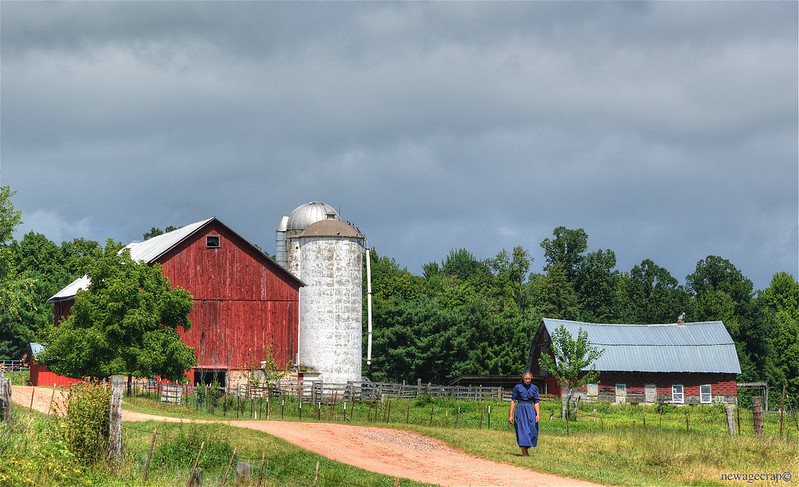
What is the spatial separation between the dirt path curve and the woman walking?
81cm

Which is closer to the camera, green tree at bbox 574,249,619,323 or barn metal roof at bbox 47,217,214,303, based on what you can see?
barn metal roof at bbox 47,217,214,303

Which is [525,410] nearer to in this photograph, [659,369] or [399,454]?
[399,454]

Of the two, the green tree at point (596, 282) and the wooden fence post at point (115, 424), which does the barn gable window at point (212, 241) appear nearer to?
the wooden fence post at point (115, 424)

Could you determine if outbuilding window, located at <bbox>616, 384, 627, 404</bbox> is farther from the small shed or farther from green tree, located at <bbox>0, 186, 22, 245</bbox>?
green tree, located at <bbox>0, 186, 22, 245</bbox>

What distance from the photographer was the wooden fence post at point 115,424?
20.8m

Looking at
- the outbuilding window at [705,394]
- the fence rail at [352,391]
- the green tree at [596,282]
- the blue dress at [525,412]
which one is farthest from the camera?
the green tree at [596,282]

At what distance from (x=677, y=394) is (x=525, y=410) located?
46.8 metres

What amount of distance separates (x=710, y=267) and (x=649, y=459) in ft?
285

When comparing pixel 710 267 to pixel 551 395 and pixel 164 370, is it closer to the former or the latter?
pixel 551 395

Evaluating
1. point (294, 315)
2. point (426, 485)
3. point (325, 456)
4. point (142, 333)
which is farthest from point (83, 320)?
point (426, 485)

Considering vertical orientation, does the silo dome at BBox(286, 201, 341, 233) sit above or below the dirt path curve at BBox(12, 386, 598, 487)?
above

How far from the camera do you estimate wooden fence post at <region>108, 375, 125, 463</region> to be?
20828mm

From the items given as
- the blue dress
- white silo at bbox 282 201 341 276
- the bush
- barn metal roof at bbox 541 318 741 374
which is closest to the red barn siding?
white silo at bbox 282 201 341 276

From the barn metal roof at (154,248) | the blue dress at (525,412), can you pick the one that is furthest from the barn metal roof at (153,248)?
the blue dress at (525,412)
